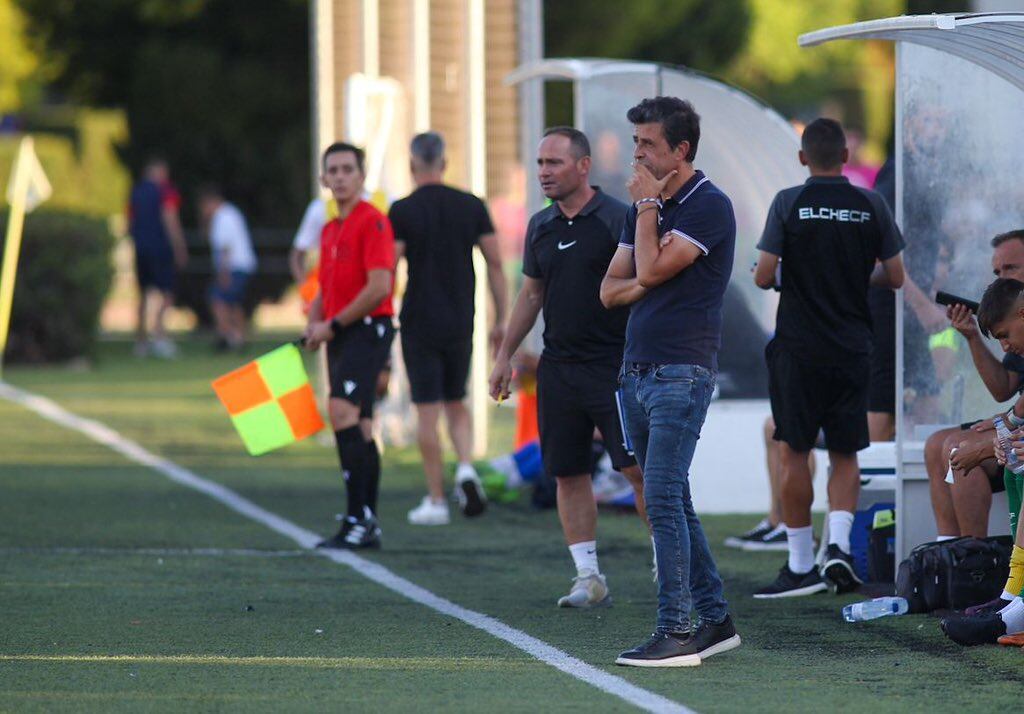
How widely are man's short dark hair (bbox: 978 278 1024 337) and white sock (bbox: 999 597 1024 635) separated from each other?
112 cm

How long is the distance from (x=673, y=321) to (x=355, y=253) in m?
3.47

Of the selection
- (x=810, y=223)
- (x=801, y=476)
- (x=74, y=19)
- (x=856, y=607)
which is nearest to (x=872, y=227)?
(x=810, y=223)

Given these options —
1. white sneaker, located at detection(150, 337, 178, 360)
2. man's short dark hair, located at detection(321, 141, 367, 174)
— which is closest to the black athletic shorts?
man's short dark hair, located at detection(321, 141, 367, 174)

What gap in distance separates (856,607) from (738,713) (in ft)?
6.34

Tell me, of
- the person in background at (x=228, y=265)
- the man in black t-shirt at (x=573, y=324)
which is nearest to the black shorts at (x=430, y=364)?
the man in black t-shirt at (x=573, y=324)

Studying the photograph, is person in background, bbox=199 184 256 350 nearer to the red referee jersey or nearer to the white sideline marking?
the white sideline marking

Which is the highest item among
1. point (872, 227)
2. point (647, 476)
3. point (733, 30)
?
point (733, 30)

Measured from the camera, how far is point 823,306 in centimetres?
879

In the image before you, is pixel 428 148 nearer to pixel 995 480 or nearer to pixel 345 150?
pixel 345 150

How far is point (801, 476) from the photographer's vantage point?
355 inches

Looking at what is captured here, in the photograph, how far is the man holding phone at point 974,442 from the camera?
835 centimetres

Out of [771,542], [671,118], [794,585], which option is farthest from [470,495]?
[671,118]

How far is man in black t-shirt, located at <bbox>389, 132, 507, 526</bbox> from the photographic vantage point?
1156 centimetres

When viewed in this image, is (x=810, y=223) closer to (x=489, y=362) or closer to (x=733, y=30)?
(x=489, y=362)
